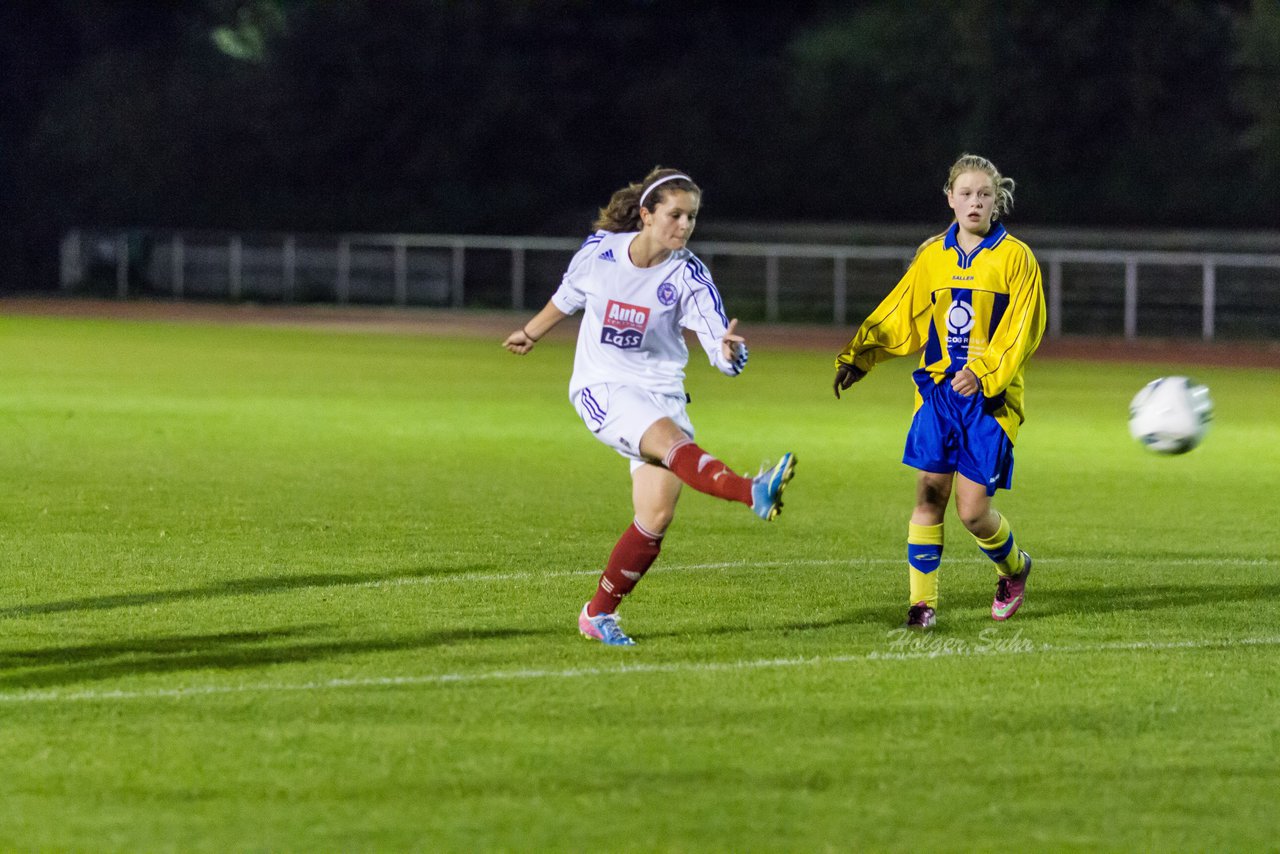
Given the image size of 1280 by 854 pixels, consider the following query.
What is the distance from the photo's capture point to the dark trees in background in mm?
44750

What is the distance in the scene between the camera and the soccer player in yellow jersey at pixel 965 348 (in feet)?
26.8

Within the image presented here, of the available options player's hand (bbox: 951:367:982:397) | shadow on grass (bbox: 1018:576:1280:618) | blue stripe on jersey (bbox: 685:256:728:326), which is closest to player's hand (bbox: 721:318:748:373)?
blue stripe on jersey (bbox: 685:256:728:326)

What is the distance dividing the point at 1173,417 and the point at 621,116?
42.4 metres

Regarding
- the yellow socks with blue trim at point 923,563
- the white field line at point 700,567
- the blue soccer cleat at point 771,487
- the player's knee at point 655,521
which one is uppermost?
the blue soccer cleat at point 771,487

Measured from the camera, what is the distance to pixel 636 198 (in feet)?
26.1

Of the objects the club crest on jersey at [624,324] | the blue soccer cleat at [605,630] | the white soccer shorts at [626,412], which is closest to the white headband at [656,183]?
the club crest on jersey at [624,324]

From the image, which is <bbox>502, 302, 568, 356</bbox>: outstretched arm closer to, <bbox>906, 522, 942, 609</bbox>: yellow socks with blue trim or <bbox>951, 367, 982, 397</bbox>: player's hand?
<bbox>951, 367, 982, 397</bbox>: player's hand

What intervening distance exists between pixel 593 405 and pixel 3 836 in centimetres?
324

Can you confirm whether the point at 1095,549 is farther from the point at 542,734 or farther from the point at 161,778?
the point at 161,778

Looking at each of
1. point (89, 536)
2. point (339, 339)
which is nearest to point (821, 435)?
point (89, 536)

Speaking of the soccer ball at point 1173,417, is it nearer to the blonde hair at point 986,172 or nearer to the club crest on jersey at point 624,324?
the blonde hair at point 986,172

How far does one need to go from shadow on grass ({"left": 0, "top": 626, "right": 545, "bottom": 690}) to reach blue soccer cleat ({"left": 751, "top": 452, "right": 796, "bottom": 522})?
1.22 metres

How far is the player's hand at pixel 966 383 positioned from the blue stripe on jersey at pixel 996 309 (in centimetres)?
26

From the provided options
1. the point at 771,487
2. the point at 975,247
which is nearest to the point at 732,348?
the point at 771,487
